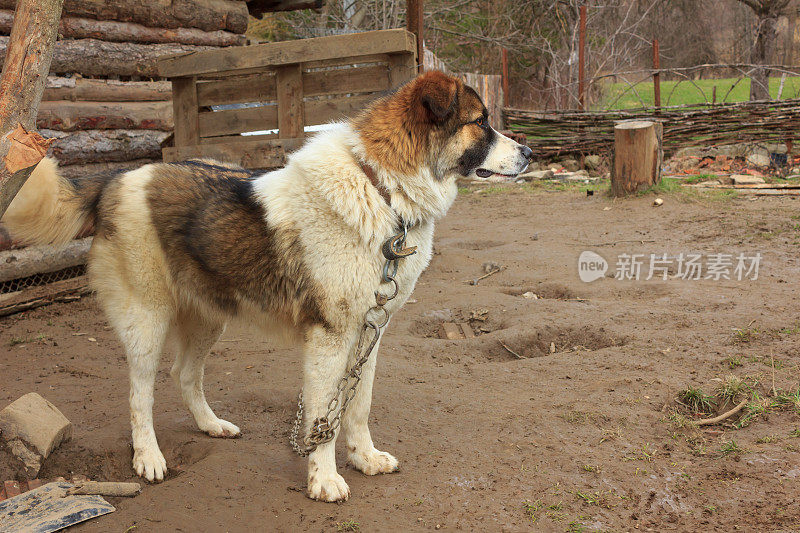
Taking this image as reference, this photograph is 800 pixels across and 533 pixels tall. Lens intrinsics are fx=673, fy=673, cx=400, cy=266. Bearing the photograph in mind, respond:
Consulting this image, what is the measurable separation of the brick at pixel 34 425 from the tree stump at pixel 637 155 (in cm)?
879

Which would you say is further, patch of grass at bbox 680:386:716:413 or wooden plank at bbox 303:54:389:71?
wooden plank at bbox 303:54:389:71

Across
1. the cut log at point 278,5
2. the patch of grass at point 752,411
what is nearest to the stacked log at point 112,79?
the cut log at point 278,5

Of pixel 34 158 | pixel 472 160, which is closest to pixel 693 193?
pixel 472 160

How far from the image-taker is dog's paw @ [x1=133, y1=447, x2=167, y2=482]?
11.3ft

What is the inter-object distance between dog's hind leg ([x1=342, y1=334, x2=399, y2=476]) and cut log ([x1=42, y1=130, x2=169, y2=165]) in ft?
16.2

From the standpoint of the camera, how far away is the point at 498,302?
6094 mm

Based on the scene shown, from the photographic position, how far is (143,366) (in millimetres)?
3508

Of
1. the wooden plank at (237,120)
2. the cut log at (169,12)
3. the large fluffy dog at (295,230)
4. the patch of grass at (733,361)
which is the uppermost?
the cut log at (169,12)

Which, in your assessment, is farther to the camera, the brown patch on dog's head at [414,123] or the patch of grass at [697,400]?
the patch of grass at [697,400]

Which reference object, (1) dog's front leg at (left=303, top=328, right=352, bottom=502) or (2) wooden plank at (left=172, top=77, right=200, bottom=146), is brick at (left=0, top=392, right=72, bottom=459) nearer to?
(1) dog's front leg at (left=303, top=328, right=352, bottom=502)

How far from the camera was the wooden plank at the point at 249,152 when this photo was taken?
6.30 m

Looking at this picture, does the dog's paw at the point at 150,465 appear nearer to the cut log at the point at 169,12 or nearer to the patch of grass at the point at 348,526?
the patch of grass at the point at 348,526

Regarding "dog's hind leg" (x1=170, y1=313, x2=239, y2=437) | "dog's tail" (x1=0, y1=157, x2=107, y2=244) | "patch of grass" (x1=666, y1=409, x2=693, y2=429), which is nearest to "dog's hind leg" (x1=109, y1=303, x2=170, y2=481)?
"dog's hind leg" (x1=170, y1=313, x2=239, y2=437)

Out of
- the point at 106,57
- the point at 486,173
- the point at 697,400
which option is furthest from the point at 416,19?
the point at 697,400
